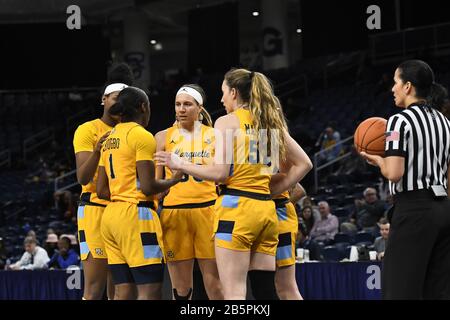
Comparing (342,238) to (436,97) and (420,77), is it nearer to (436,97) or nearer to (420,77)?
(436,97)

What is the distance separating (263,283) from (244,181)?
0.65 meters

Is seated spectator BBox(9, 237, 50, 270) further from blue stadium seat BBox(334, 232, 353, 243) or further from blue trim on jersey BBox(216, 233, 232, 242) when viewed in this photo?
blue trim on jersey BBox(216, 233, 232, 242)

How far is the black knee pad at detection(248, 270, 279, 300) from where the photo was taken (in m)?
5.77

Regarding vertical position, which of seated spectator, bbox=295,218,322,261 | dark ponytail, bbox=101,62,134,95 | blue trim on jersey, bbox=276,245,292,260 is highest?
dark ponytail, bbox=101,62,134,95

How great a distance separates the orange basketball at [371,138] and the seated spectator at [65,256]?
24.7 ft

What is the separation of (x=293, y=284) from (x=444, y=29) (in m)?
16.5

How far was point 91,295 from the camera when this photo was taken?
22.0 ft

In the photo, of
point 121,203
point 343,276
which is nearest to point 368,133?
point 121,203

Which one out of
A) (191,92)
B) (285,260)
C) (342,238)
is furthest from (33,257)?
(285,260)

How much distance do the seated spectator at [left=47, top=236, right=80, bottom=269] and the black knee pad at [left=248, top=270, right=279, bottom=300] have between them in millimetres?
7062

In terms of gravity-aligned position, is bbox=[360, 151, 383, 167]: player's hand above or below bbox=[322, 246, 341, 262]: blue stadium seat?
above

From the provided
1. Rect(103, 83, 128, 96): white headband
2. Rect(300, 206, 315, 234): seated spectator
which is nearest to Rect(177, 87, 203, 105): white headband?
Rect(103, 83, 128, 96): white headband

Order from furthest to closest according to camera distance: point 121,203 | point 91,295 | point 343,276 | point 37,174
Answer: point 37,174, point 343,276, point 91,295, point 121,203

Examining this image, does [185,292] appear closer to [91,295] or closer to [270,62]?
[91,295]
